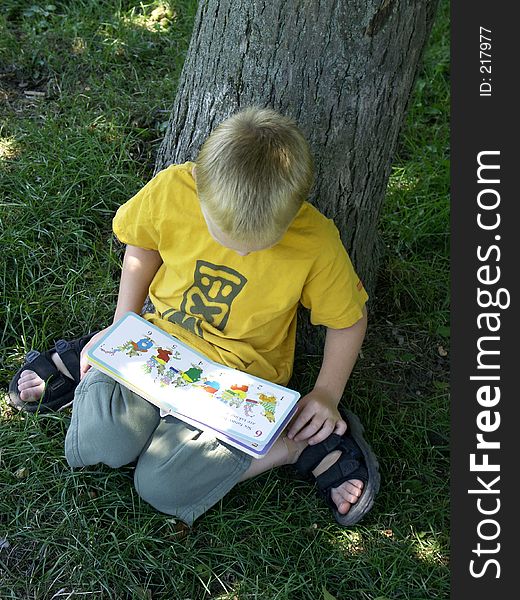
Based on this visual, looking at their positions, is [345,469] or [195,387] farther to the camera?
[345,469]

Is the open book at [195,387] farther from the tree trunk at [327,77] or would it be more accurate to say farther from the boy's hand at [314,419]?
the tree trunk at [327,77]

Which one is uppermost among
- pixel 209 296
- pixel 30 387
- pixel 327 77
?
pixel 327 77

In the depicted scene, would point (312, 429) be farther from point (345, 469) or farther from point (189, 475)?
point (189, 475)

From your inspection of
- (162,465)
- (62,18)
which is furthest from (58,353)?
(62,18)

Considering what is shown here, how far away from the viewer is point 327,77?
260cm

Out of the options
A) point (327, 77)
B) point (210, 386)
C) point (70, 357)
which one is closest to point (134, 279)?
point (70, 357)

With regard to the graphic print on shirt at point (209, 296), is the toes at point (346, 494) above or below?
below

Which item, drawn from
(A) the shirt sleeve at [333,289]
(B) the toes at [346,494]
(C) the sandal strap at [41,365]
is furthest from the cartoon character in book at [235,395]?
(C) the sandal strap at [41,365]

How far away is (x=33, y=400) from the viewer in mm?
2826

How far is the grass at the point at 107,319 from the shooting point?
2.51 meters

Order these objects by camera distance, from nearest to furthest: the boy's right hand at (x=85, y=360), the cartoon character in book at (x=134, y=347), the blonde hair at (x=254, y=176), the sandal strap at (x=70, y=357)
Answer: the blonde hair at (x=254, y=176) < the cartoon character in book at (x=134, y=347) < the boy's right hand at (x=85, y=360) < the sandal strap at (x=70, y=357)

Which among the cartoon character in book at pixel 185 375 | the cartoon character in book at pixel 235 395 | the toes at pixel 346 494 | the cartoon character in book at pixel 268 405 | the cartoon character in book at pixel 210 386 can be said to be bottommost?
the toes at pixel 346 494

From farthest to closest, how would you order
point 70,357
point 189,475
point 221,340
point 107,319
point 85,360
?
1. point 107,319
2. point 70,357
3. point 85,360
4. point 221,340
5. point 189,475

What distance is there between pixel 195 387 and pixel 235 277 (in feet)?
1.23
